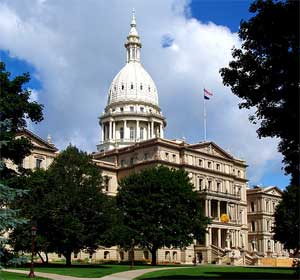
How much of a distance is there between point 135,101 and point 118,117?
6516 mm

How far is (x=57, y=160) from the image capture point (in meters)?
60.3

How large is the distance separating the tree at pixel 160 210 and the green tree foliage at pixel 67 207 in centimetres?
1065

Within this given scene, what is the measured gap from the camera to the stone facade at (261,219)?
13012cm

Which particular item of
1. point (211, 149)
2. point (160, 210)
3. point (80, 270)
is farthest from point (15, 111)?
point (211, 149)

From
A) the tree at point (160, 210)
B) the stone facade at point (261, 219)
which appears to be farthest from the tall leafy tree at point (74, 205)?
the stone facade at point (261, 219)

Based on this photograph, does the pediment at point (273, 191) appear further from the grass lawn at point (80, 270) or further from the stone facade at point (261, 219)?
the grass lawn at point (80, 270)

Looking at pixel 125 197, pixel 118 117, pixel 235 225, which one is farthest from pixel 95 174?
pixel 118 117

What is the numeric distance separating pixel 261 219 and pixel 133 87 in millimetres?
46538

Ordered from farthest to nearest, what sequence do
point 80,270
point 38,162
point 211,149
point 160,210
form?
1. point 211,149
2. point 38,162
3. point 160,210
4. point 80,270

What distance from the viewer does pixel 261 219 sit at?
131 m

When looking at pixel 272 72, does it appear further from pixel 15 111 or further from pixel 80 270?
pixel 80 270

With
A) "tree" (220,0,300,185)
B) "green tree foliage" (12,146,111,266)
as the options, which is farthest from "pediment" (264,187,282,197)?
"tree" (220,0,300,185)

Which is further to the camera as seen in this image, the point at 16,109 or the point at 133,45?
the point at 133,45

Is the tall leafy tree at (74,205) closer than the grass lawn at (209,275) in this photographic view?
No
